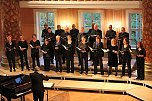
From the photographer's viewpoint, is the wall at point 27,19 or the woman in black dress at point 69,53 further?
the wall at point 27,19

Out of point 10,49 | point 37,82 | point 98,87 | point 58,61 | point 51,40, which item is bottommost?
point 98,87

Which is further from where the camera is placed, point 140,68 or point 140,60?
point 140,68

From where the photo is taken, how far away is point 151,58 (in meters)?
13.3

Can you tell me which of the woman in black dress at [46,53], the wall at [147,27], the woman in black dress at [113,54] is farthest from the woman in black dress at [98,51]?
the woman in black dress at [46,53]

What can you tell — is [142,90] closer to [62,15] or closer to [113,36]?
[113,36]

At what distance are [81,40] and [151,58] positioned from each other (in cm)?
261

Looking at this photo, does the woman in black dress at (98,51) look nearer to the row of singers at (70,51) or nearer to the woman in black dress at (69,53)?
the row of singers at (70,51)

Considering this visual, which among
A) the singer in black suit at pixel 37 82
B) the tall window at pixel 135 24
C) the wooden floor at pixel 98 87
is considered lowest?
the wooden floor at pixel 98 87

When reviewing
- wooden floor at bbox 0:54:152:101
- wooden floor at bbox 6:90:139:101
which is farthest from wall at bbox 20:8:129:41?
wooden floor at bbox 6:90:139:101

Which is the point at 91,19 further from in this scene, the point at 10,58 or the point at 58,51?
the point at 10,58

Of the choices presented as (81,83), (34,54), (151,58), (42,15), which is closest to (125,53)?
(151,58)

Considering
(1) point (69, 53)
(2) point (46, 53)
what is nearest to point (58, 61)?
(2) point (46, 53)

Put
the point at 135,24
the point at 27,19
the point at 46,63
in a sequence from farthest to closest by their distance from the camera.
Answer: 1. the point at 27,19
2. the point at 135,24
3. the point at 46,63

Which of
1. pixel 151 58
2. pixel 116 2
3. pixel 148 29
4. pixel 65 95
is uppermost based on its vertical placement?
pixel 116 2
